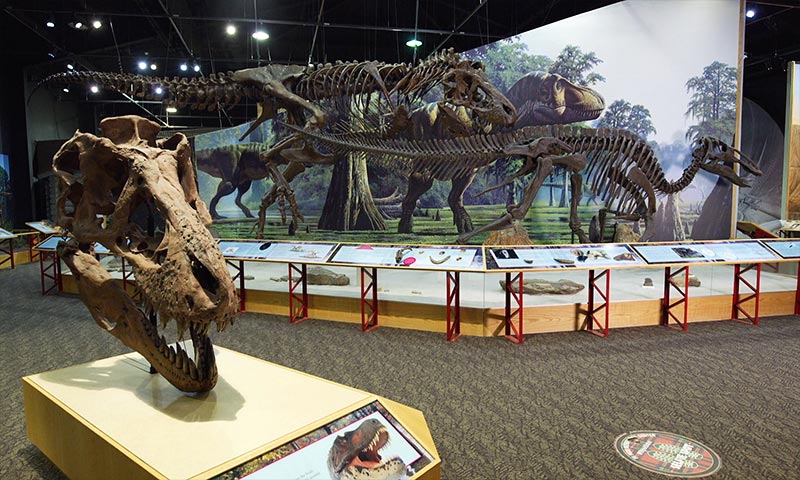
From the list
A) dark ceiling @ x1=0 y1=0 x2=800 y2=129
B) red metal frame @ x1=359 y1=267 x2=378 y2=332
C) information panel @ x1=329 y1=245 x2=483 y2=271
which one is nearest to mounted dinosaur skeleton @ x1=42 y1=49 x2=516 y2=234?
information panel @ x1=329 y1=245 x2=483 y2=271

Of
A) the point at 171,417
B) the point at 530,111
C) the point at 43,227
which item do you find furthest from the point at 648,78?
the point at 43,227

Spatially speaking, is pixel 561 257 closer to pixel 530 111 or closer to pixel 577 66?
pixel 530 111

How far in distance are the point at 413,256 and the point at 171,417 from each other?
10.5ft

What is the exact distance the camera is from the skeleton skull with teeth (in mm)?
1870

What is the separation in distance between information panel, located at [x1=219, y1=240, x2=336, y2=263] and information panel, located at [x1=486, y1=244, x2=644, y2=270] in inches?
78.7

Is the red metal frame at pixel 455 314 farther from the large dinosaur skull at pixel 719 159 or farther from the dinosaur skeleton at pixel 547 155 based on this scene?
the large dinosaur skull at pixel 719 159

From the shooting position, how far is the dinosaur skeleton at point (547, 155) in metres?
6.37

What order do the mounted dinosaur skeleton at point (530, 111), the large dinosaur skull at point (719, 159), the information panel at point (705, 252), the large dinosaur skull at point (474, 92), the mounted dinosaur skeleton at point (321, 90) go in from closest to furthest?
the information panel at point (705, 252) < the large dinosaur skull at point (474, 92) < the mounted dinosaur skeleton at point (321, 90) < the large dinosaur skull at point (719, 159) < the mounted dinosaur skeleton at point (530, 111)

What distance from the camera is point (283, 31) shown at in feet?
35.6

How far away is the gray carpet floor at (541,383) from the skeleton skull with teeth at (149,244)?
43.8 inches

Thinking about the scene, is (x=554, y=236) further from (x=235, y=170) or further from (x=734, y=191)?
(x=235, y=170)

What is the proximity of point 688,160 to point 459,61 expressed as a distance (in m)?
5.23

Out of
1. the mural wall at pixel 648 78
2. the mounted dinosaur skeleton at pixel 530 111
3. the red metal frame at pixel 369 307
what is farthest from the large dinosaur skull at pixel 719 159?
the red metal frame at pixel 369 307

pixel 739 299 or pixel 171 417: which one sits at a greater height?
pixel 171 417
